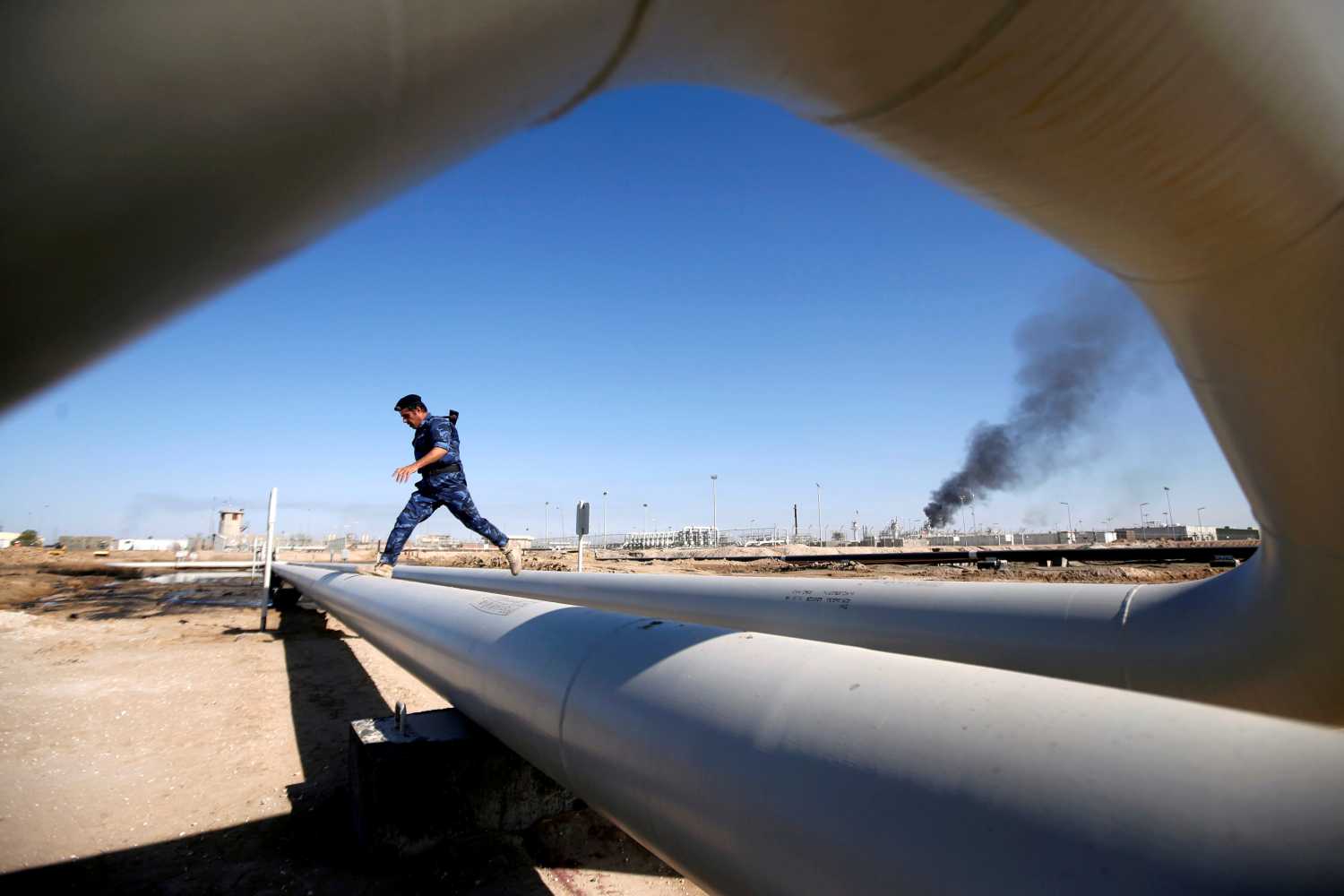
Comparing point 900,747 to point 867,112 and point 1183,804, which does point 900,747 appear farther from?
point 867,112

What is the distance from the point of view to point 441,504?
5277 mm

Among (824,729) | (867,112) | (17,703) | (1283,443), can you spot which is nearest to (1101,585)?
(1283,443)

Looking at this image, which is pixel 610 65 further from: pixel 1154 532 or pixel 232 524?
pixel 1154 532

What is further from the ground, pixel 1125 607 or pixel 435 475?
pixel 435 475

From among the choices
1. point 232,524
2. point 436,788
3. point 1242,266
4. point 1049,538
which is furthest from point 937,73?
point 1049,538

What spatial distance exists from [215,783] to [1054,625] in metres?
4.33

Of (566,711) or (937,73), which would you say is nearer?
(937,73)

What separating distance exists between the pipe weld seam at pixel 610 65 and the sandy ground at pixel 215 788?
9.36ft

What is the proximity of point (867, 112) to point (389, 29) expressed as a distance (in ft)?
3.01

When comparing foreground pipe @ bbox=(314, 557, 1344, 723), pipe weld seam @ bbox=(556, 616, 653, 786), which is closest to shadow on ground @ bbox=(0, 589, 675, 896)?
pipe weld seam @ bbox=(556, 616, 653, 786)

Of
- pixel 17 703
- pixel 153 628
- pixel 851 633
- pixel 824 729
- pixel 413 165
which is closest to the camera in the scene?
pixel 413 165

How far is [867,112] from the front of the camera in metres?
1.21

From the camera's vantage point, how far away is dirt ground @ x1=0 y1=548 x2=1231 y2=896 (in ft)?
9.48

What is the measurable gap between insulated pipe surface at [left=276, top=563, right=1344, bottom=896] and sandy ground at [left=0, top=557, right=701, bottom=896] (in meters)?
1.33
